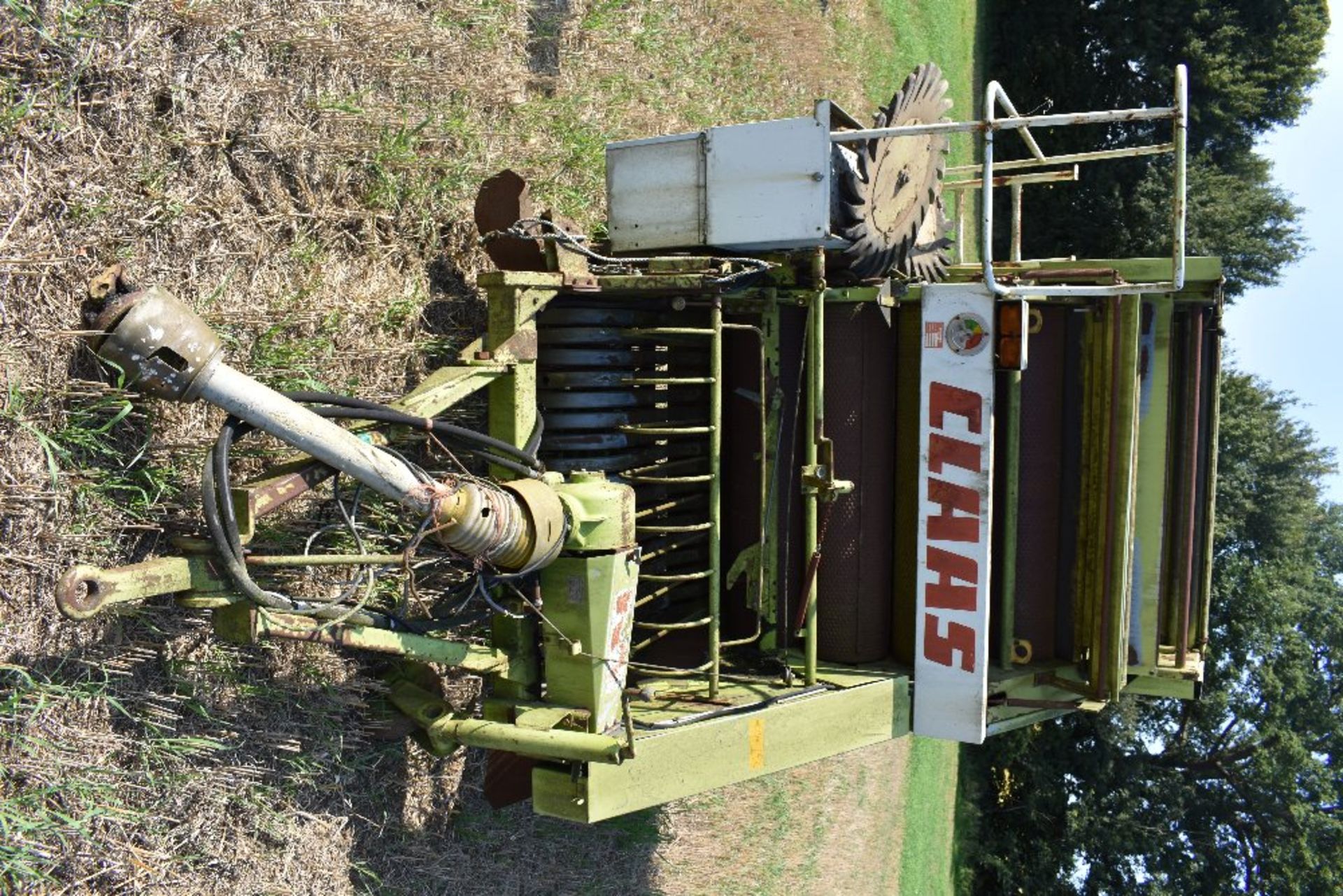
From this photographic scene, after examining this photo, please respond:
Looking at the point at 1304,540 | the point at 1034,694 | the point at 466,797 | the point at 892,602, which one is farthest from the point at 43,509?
the point at 1304,540

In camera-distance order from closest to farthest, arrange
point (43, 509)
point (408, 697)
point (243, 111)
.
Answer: point (43, 509) → point (243, 111) → point (408, 697)

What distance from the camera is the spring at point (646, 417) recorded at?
4688 millimetres

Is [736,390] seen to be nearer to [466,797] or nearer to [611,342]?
[611,342]

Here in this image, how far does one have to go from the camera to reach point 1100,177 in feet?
45.0

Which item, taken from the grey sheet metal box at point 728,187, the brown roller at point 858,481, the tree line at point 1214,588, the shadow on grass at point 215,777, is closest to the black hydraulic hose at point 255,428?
the shadow on grass at point 215,777

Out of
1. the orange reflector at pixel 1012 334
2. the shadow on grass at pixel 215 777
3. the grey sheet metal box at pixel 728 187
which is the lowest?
the shadow on grass at pixel 215 777

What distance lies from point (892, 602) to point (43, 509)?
3238 millimetres

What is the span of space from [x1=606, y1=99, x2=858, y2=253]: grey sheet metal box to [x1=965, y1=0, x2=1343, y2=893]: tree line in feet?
33.5

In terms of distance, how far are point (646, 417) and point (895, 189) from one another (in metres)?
1.43

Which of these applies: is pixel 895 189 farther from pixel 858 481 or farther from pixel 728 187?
pixel 858 481

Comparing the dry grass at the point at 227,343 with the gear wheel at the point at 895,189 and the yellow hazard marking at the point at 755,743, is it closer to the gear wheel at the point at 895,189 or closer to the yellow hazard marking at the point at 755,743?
the yellow hazard marking at the point at 755,743

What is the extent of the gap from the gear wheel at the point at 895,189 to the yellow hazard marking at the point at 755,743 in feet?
6.04

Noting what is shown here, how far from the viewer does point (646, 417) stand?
5.02 meters

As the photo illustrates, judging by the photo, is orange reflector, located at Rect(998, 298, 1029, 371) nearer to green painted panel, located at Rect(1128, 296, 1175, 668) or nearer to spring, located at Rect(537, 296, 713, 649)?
green painted panel, located at Rect(1128, 296, 1175, 668)
